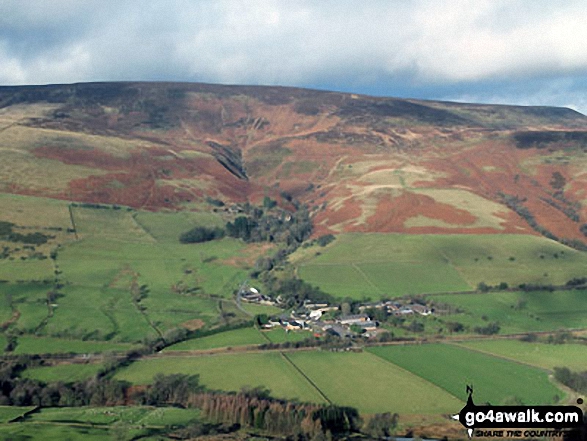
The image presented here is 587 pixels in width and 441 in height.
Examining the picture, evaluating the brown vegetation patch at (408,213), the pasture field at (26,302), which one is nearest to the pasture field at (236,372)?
the pasture field at (26,302)

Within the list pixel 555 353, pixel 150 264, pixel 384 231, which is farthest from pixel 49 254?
pixel 555 353

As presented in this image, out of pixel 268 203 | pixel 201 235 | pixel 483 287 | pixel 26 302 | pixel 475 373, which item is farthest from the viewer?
pixel 268 203

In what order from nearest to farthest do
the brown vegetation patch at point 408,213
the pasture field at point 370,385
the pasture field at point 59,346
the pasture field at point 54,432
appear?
the pasture field at point 54,432 < the pasture field at point 370,385 < the pasture field at point 59,346 < the brown vegetation patch at point 408,213

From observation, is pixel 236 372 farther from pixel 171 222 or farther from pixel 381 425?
pixel 171 222

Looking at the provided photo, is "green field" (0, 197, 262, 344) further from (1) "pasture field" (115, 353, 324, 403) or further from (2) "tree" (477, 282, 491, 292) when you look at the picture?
(2) "tree" (477, 282, 491, 292)

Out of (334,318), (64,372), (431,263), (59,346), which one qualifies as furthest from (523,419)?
(431,263)

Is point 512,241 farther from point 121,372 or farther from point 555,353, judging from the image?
point 121,372

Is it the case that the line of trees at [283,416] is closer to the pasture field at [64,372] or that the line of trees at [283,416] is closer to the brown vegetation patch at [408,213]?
the pasture field at [64,372]
